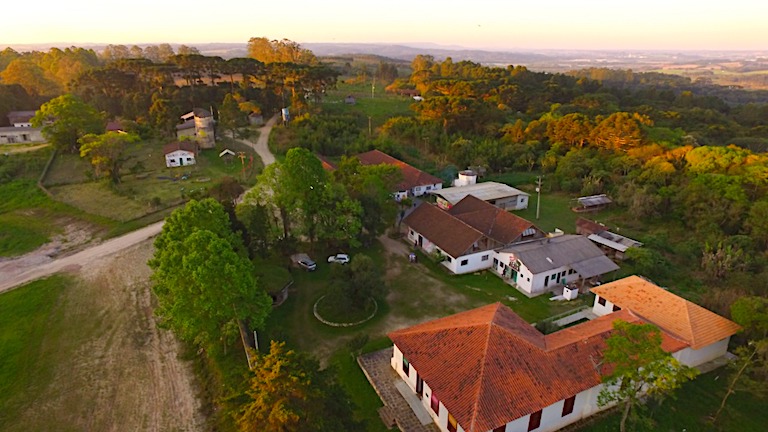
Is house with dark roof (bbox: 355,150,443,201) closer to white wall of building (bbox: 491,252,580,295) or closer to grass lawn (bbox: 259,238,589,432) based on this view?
grass lawn (bbox: 259,238,589,432)

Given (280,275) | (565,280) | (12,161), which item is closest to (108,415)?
(280,275)

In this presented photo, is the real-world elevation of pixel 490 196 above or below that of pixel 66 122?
below

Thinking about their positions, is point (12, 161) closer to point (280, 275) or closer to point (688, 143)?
point (280, 275)

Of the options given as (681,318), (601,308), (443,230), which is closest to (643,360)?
(681,318)

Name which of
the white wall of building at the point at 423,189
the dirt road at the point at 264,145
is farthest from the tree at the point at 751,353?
the dirt road at the point at 264,145

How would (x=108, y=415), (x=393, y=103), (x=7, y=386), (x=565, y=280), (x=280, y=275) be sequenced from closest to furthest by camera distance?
(x=108, y=415) < (x=7, y=386) < (x=280, y=275) < (x=565, y=280) < (x=393, y=103)

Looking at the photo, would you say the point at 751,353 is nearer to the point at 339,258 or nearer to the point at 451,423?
the point at 451,423

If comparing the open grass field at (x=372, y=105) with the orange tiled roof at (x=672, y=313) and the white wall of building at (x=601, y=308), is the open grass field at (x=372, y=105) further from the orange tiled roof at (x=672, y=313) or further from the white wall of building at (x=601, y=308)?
the orange tiled roof at (x=672, y=313)

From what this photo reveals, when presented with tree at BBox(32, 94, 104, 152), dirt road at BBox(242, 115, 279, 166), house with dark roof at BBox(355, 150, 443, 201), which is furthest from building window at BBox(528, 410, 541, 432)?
tree at BBox(32, 94, 104, 152)
